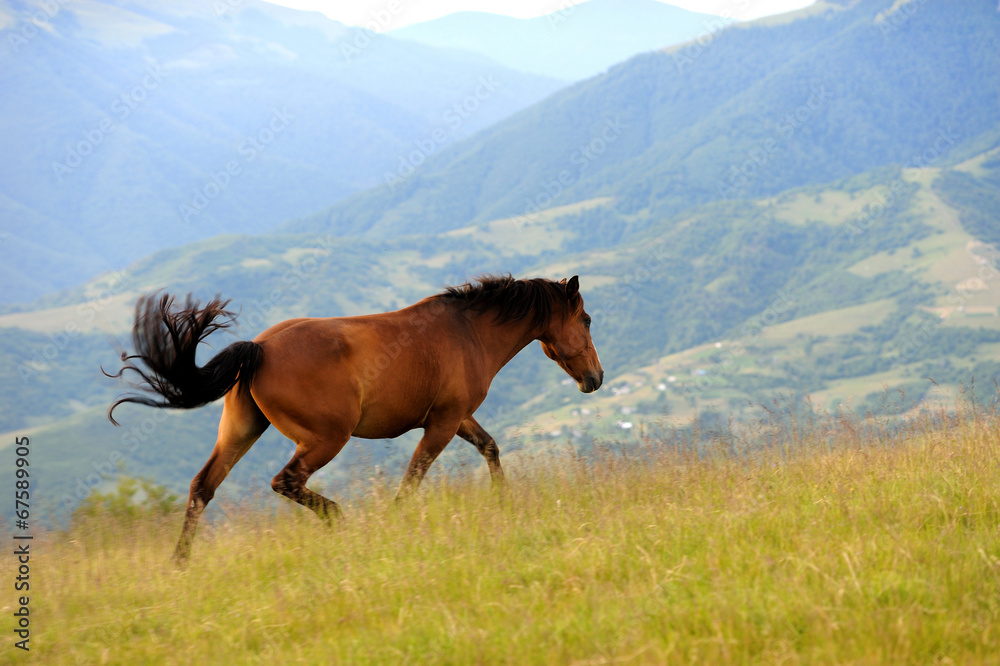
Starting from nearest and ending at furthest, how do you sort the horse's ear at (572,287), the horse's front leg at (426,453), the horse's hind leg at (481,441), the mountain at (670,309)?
the horse's front leg at (426,453) < the horse's hind leg at (481,441) < the horse's ear at (572,287) < the mountain at (670,309)

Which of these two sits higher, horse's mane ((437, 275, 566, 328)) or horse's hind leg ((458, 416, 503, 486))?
horse's mane ((437, 275, 566, 328))

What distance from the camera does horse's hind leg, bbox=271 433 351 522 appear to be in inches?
192

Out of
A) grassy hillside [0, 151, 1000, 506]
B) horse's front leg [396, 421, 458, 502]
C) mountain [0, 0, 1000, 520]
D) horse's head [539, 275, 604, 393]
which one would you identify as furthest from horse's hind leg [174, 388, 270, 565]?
mountain [0, 0, 1000, 520]

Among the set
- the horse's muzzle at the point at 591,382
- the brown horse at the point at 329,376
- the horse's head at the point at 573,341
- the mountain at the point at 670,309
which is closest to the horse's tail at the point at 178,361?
the brown horse at the point at 329,376

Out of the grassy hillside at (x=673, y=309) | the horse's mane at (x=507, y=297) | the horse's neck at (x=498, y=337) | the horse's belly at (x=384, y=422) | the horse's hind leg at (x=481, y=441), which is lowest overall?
the grassy hillside at (x=673, y=309)

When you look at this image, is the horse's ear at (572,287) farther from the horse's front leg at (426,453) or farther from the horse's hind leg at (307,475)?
the horse's hind leg at (307,475)

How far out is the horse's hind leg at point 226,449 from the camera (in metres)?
4.77

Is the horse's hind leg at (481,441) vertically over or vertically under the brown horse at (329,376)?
under

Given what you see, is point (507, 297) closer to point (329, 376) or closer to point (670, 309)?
point (329, 376)

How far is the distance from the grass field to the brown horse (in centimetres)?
43

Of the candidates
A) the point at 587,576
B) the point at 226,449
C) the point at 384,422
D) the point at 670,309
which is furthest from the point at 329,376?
the point at 670,309

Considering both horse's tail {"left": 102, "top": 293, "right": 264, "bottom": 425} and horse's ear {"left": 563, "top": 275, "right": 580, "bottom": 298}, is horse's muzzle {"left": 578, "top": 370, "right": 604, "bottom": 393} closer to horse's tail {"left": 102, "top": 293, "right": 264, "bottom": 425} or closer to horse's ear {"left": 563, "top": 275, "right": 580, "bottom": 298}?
horse's ear {"left": 563, "top": 275, "right": 580, "bottom": 298}

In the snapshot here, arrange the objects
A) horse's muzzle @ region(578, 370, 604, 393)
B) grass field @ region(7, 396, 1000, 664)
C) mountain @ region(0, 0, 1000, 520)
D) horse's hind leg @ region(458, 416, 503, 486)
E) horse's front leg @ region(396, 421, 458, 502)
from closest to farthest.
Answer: grass field @ region(7, 396, 1000, 664), horse's front leg @ region(396, 421, 458, 502), horse's hind leg @ region(458, 416, 503, 486), horse's muzzle @ region(578, 370, 604, 393), mountain @ region(0, 0, 1000, 520)

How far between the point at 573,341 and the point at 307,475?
266 centimetres
